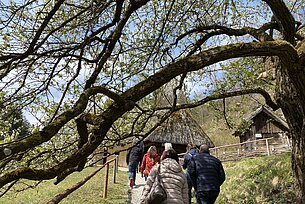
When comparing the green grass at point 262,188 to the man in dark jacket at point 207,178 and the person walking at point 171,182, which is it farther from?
the person walking at point 171,182

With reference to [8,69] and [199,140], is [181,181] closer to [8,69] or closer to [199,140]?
[8,69]

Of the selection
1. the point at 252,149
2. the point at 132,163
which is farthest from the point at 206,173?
the point at 252,149

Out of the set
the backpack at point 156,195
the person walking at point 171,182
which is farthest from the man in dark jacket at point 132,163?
the backpack at point 156,195

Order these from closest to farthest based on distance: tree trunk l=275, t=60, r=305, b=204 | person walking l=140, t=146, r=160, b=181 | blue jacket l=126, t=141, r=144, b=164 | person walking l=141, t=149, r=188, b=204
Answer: person walking l=141, t=149, r=188, b=204 → tree trunk l=275, t=60, r=305, b=204 → person walking l=140, t=146, r=160, b=181 → blue jacket l=126, t=141, r=144, b=164

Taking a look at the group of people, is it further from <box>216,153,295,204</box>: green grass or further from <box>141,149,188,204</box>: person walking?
<box>216,153,295,204</box>: green grass

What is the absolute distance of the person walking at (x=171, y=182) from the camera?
Answer: 15.9 feet

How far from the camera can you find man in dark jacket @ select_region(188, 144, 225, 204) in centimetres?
639

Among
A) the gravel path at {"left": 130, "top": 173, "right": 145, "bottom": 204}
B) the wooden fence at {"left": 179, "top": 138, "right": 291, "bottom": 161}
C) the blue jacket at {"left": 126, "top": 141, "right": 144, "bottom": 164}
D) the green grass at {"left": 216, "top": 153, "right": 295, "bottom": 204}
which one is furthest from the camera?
the wooden fence at {"left": 179, "top": 138, "right": 291, "bottom": 161}

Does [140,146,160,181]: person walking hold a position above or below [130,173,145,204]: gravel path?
above

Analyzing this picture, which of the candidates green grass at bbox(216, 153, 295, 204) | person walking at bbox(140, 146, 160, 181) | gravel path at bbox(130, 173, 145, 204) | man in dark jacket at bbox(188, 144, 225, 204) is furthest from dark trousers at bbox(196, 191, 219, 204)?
person walking at bbox(140, 146, 160, 181)

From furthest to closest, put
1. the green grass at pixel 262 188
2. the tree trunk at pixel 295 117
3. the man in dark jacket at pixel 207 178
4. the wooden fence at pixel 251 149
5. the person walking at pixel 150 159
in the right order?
the wooden fence at pixel 251 149, the person walking at pixel 150 159, the green grass at pixel 262 188, the man in dark jacket at pixel 207 178, the tree trunk at pixel 295 117

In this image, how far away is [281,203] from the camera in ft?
26.7

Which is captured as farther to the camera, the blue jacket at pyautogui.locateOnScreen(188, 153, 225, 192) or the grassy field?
the grassy field

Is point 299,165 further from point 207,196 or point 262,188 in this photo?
point 262,188
